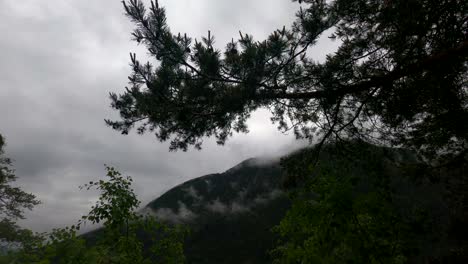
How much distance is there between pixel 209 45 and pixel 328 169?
284 cm

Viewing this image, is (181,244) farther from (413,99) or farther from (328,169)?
(413,99)

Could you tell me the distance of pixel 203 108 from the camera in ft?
21.5

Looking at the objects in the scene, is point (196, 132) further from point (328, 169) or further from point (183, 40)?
point (328, 169)

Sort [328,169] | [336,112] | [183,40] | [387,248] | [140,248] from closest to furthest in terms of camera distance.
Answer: [387,248] < [328,169] < [183,40] < [336,112] < [140,248]

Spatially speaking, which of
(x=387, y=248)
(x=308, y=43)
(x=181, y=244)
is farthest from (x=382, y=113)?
(x=181, y=244)

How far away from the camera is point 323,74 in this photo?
589 centimetres

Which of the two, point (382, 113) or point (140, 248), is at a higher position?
point (382, 113)

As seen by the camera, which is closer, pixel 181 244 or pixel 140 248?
pixel 140 248

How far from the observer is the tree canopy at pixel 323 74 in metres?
5.41

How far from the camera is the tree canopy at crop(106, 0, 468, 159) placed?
541 centimetres

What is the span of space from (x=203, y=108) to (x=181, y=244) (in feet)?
14.3

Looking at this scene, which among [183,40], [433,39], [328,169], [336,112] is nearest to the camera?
[328,169]

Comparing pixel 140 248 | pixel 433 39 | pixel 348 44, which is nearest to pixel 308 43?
pixel 348 44

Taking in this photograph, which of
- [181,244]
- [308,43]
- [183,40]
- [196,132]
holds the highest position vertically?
[183,40]
